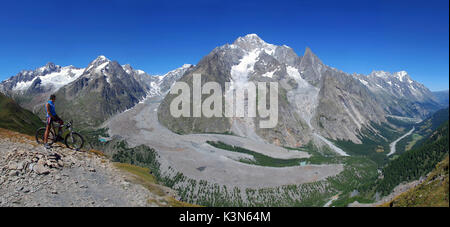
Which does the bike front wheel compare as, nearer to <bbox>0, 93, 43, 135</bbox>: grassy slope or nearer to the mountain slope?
the mountain slope

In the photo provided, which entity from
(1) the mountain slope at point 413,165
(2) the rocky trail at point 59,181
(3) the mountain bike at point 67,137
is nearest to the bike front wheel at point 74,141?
(3) the mountain bike at point 67,137

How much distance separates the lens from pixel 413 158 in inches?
5910

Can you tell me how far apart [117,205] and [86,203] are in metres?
2.94

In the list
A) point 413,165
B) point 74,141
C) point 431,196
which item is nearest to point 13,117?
point 74,141

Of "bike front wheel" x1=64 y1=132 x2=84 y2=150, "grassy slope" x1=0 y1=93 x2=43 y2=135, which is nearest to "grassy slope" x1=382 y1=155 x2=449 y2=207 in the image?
"bike front wheel" x1=64 y1=132 x2=84 y2=150

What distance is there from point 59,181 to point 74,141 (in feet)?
30.9

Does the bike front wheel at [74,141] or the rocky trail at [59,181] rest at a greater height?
the bike front wheel at [74,141]

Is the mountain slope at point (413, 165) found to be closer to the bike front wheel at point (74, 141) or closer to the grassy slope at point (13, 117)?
the bike front wheel at point (74, 141)

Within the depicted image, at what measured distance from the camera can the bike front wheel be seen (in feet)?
110

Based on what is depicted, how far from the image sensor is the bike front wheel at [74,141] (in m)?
33.6

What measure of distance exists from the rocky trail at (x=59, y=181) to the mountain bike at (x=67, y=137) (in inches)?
45.6

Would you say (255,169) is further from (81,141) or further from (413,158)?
(81,141)
